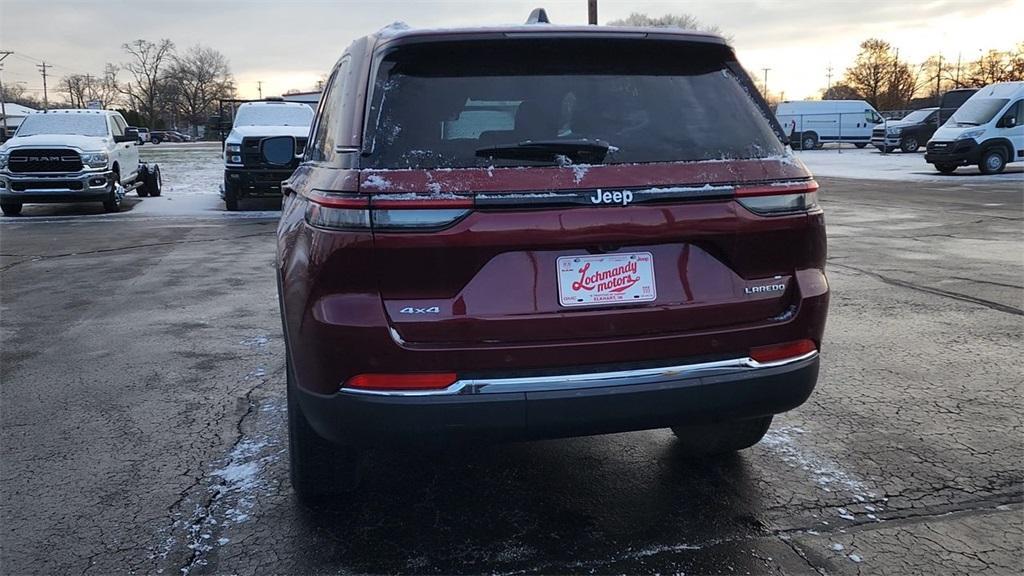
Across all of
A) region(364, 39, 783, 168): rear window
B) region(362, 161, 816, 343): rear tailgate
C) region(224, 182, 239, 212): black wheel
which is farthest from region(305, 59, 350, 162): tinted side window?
region(224, 182, 239, 212): black wheel

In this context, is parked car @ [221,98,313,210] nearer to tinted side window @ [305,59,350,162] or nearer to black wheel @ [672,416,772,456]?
tinted side window @ [305,59,350,162]

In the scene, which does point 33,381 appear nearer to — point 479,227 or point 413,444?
point 413,444

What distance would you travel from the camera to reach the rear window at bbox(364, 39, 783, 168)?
102 inches

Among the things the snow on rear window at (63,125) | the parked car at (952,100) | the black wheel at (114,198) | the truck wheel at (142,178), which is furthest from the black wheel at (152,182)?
the parked car at (952,100)

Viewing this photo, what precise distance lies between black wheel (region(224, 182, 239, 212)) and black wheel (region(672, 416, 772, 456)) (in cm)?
1417

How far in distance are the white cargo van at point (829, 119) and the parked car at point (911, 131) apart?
5.78 m

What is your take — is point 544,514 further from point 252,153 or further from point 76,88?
point 76,88

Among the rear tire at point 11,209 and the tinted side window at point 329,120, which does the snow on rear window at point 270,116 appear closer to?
the rear tire at point 11,209

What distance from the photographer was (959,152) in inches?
898

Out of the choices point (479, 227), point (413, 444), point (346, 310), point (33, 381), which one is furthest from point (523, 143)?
point (33, 381)

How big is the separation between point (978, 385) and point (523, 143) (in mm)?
3491

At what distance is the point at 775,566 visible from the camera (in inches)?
108

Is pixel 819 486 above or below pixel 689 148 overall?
below

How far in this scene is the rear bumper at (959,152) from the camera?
22711 mm
